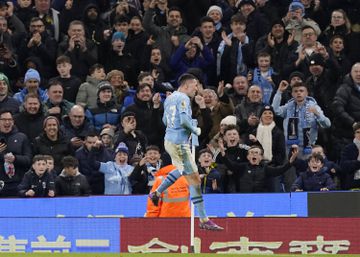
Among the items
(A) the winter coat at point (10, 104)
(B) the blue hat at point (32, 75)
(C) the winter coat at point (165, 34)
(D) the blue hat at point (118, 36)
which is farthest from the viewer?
(C) the winter coat at point (165, 34)

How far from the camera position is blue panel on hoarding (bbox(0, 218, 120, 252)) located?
18578mm

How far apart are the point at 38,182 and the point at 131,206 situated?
5.71ft

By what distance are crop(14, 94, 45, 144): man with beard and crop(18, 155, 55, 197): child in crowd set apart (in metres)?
1.71

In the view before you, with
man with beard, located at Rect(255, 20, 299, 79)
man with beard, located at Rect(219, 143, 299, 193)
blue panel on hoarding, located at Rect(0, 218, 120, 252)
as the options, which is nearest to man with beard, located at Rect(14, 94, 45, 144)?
man with beard, located at Rect(219, 143, 299, 193)

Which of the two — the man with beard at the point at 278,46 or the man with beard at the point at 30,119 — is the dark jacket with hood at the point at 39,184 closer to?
the man with beard at the point at 30,119

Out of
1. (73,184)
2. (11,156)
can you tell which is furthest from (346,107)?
(11,156)

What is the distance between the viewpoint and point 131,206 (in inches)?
811

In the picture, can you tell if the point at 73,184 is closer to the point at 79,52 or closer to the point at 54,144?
the point at 54,144

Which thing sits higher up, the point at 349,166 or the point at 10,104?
the point at 10,104

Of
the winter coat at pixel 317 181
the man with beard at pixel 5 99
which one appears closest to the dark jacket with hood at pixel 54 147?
the man with beard at pixel 5 99

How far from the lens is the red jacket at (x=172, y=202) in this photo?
62.2 ft

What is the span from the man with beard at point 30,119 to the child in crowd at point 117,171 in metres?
1.69

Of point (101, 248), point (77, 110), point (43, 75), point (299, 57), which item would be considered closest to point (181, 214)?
point (101, 248)

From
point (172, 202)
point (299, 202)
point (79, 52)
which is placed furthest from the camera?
point (79, 52)
